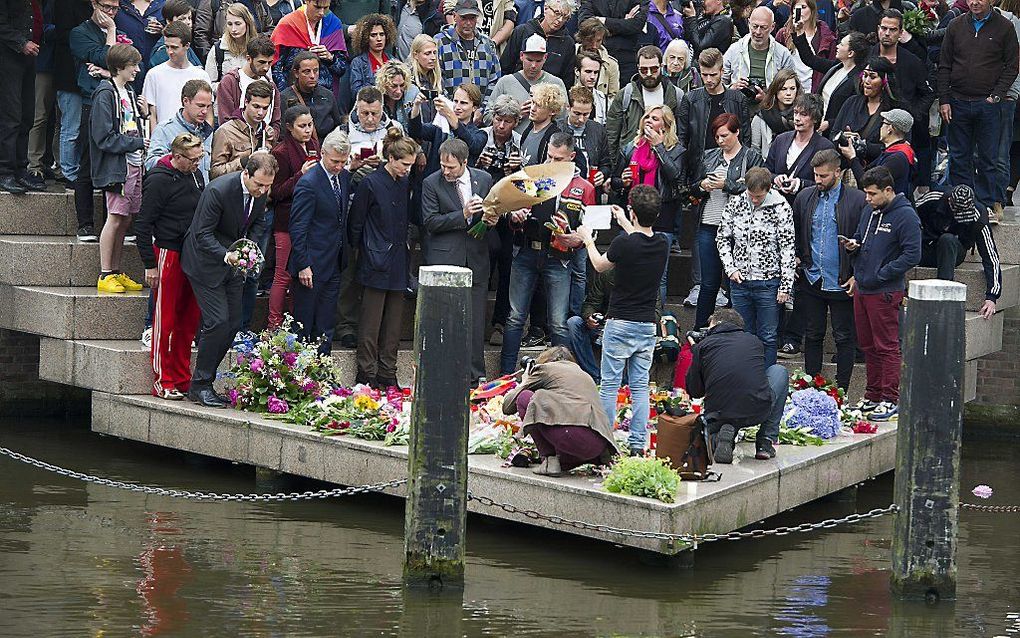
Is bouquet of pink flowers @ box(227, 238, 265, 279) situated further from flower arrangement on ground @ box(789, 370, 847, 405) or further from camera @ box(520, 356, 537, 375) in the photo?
flower arrangement on ground @ box(789, 370, 847, 405)

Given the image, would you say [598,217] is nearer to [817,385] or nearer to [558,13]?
[817,385]

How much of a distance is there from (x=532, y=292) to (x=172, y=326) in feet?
9.45

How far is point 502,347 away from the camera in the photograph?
14688mm

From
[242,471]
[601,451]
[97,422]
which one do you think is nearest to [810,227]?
[601,451]

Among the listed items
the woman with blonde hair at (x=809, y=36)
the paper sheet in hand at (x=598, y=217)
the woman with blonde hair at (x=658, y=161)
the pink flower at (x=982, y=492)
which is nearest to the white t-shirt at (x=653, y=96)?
the woman with blonde hair at (x=658, y=161)

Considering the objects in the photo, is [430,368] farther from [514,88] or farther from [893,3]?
[893,3]

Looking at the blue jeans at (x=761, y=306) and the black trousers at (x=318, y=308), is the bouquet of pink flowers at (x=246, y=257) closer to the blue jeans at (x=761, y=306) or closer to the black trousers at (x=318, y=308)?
the black trousers at (x=318, y=308)

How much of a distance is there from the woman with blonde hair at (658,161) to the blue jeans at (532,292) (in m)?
0.84

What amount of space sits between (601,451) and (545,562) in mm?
808

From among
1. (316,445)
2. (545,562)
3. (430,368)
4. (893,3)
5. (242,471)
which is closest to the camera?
(430,368)

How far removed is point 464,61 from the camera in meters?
15.7

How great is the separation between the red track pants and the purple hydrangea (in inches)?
176

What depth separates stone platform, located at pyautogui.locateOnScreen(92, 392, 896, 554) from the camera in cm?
1106

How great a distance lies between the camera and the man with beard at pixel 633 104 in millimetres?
15188
